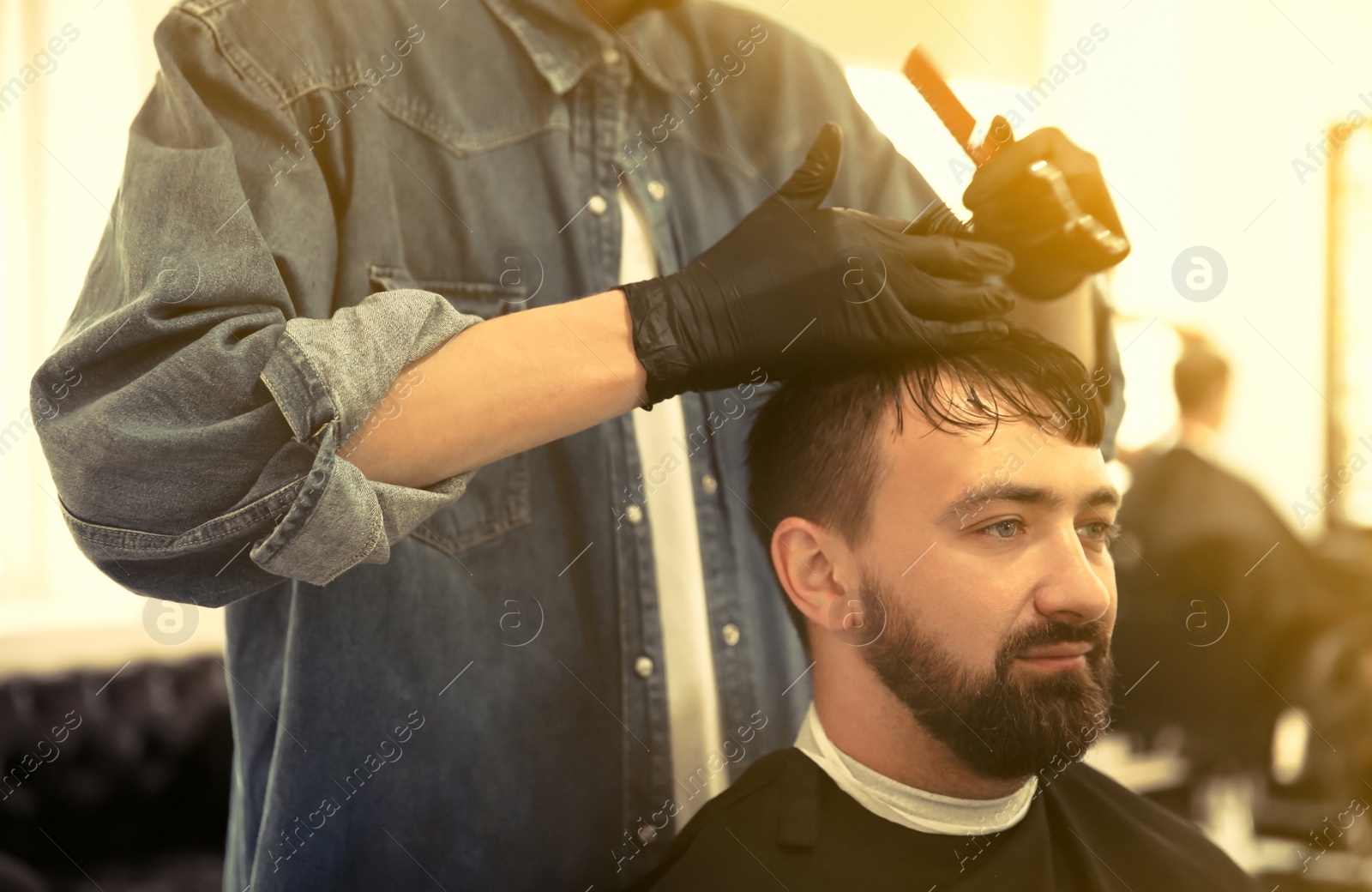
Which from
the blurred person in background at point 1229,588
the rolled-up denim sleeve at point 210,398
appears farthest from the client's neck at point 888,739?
the rolled-up denim sleeve at point 210,398

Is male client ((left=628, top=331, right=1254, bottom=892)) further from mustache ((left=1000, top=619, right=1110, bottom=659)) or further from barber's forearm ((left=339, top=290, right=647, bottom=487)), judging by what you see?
barber's forearm ((left=339, top=290, right=647, bottom=487))

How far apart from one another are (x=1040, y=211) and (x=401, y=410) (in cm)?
72

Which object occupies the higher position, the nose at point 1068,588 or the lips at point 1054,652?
the nose at point 1068,588

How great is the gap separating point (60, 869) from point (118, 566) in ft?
7.69

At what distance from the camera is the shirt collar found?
1.24 meters

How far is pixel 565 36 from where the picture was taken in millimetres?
1251

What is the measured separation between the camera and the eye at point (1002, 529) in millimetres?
1075

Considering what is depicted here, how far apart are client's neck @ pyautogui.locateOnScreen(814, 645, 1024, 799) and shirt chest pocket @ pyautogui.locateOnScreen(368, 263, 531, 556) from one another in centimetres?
47

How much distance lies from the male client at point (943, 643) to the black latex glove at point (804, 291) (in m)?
0.10

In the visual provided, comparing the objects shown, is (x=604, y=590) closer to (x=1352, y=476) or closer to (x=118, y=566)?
(x=118, y=566)

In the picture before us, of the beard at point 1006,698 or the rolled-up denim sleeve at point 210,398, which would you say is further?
the beard at point 1006,698

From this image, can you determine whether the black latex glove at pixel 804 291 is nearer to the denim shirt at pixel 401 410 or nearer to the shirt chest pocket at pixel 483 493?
the denim shirt at pixel 401 410

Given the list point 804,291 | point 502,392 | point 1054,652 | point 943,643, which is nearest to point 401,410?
point 502,392

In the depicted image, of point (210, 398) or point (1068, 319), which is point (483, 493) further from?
point (1068, 319)
